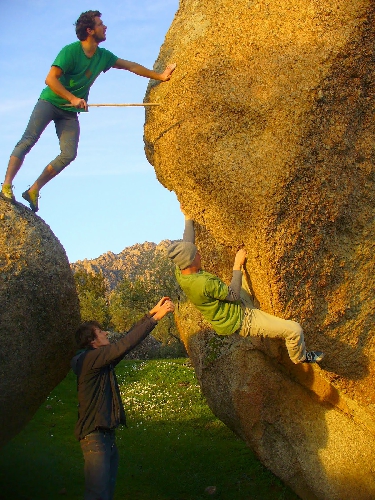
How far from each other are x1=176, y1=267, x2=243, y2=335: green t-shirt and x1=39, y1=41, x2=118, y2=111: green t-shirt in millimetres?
2916

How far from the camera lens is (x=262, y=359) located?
996cm

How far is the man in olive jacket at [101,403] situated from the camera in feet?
23.2

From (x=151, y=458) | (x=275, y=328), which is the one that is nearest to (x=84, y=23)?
(x=275, y=328)

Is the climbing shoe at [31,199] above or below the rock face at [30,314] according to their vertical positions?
above

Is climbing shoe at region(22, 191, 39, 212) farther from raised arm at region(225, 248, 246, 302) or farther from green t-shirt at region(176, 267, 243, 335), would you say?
raised arm at region(225, 248, 246, 302)

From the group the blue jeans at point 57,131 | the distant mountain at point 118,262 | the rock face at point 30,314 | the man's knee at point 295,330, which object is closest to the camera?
the man's knee at point 295,330

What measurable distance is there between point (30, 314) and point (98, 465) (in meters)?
2.03

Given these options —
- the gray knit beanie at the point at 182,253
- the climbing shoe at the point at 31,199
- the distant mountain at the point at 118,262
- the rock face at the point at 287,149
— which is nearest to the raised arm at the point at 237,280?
the rock face at the point at 287,149

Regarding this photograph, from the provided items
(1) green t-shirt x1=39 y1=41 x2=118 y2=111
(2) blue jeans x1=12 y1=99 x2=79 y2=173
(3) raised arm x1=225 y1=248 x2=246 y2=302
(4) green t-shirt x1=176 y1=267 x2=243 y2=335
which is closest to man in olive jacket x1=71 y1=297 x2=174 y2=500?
(4) green t-shirt x1=176 y1=267 x2=243 y2=335

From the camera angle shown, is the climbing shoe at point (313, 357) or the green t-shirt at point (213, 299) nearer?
the green t-shirt at point (213, 299)

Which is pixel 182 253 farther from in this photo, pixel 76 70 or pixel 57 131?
pixel 76 70

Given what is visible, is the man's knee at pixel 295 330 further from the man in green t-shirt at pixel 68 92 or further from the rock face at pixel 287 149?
the man in green t-shirt at pixel 68 92

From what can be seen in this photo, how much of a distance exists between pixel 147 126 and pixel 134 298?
96.7 feet

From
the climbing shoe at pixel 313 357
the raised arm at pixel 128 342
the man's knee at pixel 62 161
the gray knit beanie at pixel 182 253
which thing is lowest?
the climbing shoe at pixel 313 357
